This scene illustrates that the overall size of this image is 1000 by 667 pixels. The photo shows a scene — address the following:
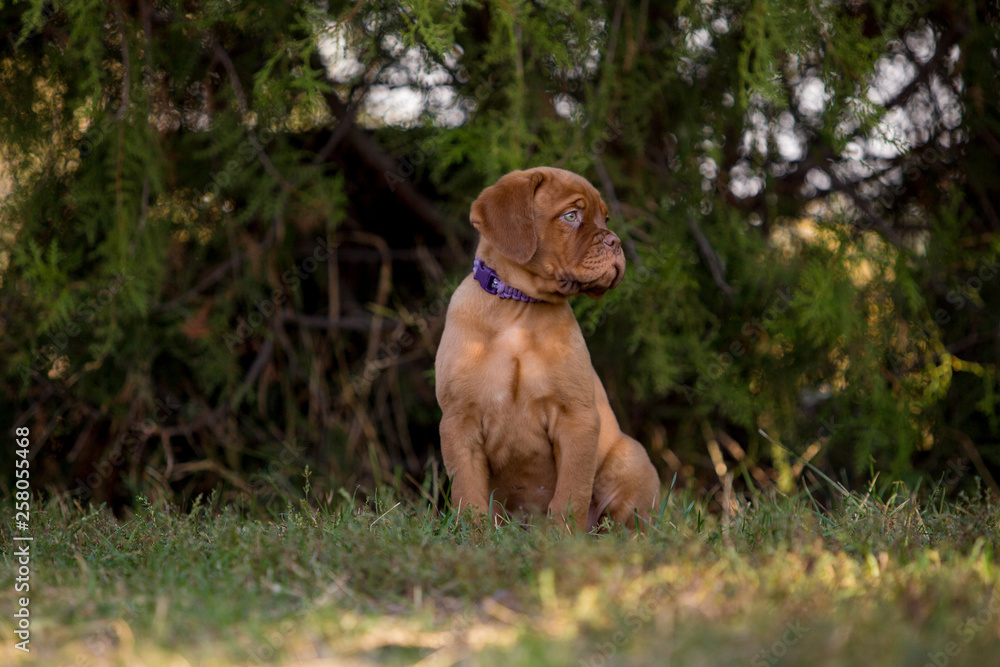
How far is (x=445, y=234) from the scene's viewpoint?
245 inches

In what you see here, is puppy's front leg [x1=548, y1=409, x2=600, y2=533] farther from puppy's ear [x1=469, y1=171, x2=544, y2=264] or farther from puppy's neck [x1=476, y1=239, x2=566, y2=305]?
puppy's ear [x1=469, y1=171, x2=544, y2=264]

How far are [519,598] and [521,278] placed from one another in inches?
64.6

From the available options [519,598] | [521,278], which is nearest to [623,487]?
[521,278]

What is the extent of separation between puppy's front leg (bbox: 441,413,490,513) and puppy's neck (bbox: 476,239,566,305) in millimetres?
545

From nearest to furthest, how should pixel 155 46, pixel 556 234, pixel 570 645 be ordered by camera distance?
pixel 570 645 → pixel 556 234 → pixel 155 46

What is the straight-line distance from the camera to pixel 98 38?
15.4 feet

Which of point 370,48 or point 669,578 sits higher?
point 370,48

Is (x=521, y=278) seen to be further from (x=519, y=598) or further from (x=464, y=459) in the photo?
(x=519, y=598)

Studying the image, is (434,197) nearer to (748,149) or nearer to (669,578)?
(748,149)

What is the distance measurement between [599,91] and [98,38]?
8.38ft

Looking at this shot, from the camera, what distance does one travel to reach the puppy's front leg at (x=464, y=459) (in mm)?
3524

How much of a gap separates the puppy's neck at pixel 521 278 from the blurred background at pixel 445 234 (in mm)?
976

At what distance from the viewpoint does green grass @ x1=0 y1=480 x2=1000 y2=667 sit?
1.81 m

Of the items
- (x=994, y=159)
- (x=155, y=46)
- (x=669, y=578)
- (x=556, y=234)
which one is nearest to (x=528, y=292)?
(x=556, y=234)
